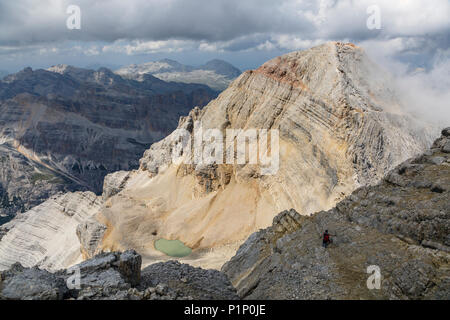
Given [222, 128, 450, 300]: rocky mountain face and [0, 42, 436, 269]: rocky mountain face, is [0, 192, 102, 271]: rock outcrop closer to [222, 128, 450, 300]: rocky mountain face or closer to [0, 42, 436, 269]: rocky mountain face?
[0, 42, 436, 269]: rocky mountain face

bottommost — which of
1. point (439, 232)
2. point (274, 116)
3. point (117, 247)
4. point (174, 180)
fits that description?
point (117, 247)

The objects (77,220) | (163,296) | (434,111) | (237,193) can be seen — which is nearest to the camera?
(163,296)

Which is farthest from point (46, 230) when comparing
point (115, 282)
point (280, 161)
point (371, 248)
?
point (371, 248)

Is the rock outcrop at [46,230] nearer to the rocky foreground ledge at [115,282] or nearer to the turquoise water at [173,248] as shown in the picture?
the turquoise water at [173,248]

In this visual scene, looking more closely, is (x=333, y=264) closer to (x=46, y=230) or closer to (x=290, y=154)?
(x=290, y=154)

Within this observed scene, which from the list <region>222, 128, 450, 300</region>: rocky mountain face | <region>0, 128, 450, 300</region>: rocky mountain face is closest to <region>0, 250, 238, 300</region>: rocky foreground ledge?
<region>0, 128, 450, 300</region>: rocky mountain face

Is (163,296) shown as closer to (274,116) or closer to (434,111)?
(274,116)
